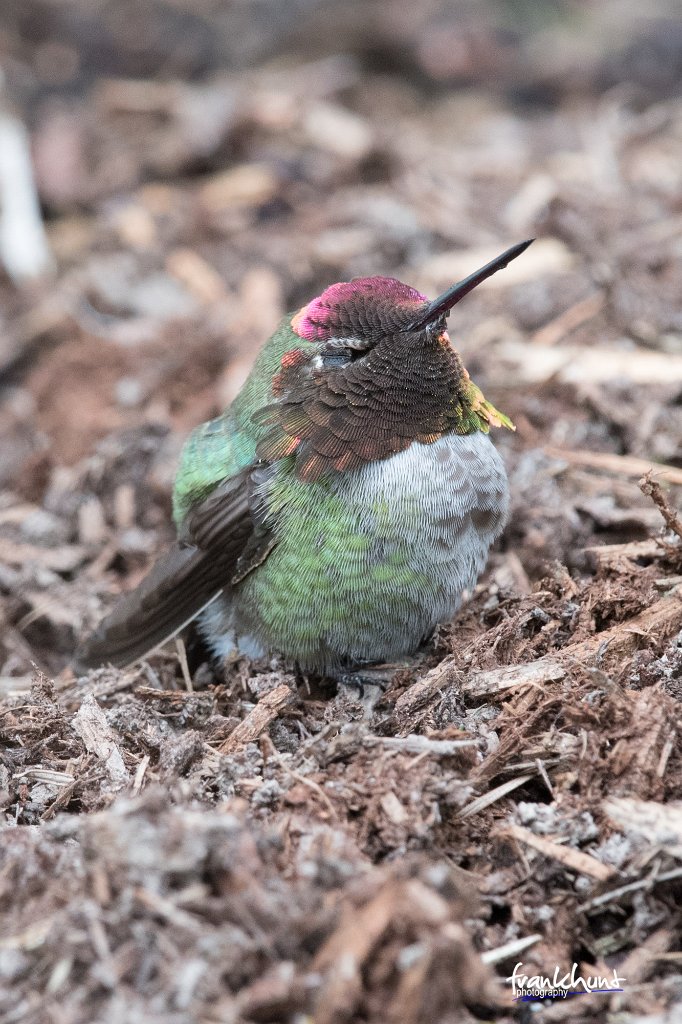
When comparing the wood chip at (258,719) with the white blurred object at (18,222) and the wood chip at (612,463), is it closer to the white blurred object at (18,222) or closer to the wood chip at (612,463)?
the wood chip at (612,463)

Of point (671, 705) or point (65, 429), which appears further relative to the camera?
point (65, 429)

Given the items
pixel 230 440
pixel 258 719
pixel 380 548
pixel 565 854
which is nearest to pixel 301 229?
pixel 230 440

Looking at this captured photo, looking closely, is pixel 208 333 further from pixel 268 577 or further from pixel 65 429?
pixel 268 577

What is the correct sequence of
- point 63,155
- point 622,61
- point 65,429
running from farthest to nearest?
point 622,61 → point 63,155 → point 65,429

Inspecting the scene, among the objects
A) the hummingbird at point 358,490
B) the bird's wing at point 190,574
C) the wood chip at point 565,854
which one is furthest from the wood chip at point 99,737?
the wood chip at point 565,854

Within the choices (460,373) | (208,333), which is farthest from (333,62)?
(460,373)

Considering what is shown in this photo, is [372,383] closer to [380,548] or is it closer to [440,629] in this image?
[380,548]

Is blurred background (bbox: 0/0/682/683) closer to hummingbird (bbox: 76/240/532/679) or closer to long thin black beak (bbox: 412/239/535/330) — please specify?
hummingbird (bbox: 76/240/532/679)
